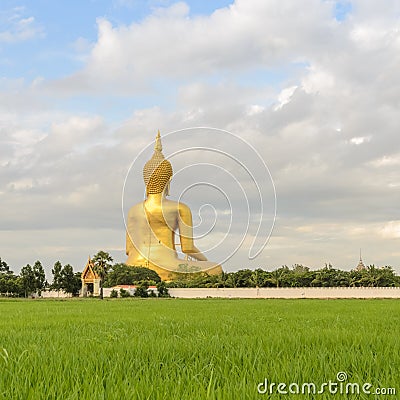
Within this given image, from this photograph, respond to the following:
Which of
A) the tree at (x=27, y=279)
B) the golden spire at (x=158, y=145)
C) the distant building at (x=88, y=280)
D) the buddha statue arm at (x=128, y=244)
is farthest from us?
the buddha statue arm at (x=128, y=244)

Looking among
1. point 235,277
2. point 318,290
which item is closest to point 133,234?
point 235,277

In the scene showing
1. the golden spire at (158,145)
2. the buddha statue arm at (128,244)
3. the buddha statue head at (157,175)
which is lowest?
the buddha statue arm at (128,244)

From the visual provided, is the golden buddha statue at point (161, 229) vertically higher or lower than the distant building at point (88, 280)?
higher

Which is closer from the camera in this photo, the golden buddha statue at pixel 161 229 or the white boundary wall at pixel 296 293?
the white boundary wall at pixel 296 293

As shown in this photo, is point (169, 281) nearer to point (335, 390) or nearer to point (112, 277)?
point (112, 277)

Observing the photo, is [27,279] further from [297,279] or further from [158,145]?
[297,279]

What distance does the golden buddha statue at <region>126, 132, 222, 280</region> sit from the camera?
2207 inches

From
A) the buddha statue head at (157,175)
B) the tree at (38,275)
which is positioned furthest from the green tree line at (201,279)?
the buddha statue head at (157,175)

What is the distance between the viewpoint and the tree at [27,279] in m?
52.0

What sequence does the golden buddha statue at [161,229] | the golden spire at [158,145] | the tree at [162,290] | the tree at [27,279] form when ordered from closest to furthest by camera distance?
the tree at [162,290] → the tree at [27,279] → the golden buddha statue at [161,229] → the golden spire at [158,145]

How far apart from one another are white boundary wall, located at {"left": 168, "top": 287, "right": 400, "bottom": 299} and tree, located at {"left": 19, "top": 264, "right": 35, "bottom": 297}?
13811 millimetres

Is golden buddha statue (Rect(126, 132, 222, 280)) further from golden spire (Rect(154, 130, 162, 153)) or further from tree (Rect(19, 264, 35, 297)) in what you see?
tree (Rect(19, 264, 35, 297))

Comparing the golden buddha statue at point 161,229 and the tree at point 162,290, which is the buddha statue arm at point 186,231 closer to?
the golden buddha statue at point 161,229

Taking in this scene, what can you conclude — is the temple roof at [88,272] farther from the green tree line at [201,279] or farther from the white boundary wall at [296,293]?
the white boundary wall at [296,293]
